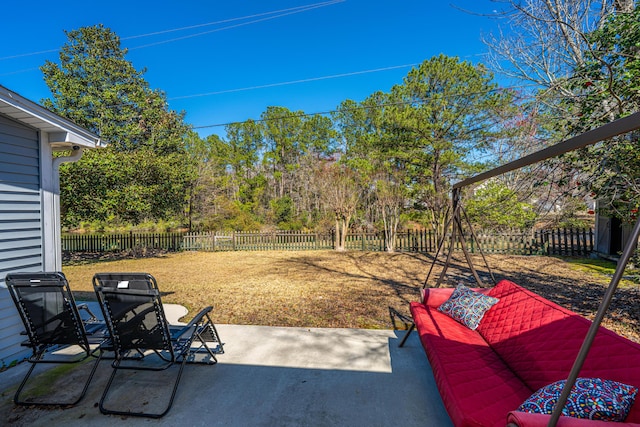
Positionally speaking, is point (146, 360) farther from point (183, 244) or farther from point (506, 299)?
point (183, 244)

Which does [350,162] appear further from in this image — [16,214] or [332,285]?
[16,214]

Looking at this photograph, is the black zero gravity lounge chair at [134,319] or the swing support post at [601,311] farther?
the black zero gravity lounge chair at [134,319]

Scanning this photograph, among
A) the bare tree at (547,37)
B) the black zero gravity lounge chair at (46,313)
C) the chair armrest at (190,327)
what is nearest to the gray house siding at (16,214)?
the black zero gravity lounge chair at (46,313)

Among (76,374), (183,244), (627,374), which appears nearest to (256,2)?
(183,244)

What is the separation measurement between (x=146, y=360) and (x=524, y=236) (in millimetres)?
11193

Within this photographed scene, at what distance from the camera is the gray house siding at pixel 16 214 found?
3.10m

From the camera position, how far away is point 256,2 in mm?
9555

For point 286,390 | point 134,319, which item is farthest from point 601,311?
point 134,319

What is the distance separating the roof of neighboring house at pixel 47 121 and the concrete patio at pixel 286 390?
2.48 meters

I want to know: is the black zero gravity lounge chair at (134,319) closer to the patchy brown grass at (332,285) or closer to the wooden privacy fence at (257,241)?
the patchy brown grass at (332,285)

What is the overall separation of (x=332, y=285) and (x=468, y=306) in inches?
147

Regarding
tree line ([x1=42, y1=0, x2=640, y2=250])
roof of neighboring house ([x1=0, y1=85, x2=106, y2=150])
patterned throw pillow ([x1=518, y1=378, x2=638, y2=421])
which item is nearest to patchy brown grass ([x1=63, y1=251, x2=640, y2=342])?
tree line ([x1=42, y1=0, x2=640, y2=250])

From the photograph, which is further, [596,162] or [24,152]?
[596,162]

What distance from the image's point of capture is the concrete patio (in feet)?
7.25
